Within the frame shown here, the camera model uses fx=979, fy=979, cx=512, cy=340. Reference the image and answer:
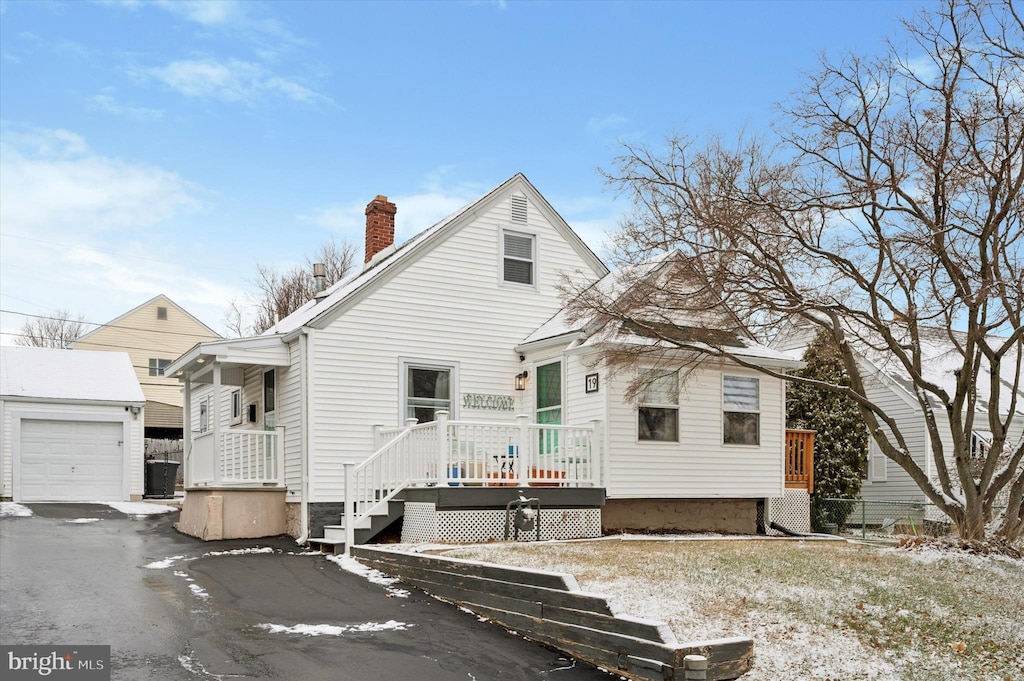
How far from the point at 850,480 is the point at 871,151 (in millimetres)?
10378

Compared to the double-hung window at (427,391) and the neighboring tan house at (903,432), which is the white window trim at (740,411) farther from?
the neighboring tan house at (903,432)

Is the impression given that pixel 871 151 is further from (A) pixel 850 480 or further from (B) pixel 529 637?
(A) pixel 850 480

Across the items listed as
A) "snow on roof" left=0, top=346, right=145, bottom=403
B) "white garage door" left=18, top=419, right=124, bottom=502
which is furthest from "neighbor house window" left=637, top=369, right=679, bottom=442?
"white garage door" left=18, top=419, right=124, bottom=502

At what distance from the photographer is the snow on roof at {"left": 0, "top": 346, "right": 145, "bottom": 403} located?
966 inches

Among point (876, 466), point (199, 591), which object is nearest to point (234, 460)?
point (199, 591)

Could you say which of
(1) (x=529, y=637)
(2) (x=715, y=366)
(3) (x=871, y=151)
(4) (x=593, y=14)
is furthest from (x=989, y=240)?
(1) (x=529, y=637)

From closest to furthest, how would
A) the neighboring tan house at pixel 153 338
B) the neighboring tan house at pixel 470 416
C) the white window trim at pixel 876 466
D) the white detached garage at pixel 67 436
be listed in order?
1. the neighboring tan house at pixel 470 416
2. the white detached garage at pixel 67 436
3. the white window trim at pixel 876 466
4. the neighboring tan house at pixel 153 338

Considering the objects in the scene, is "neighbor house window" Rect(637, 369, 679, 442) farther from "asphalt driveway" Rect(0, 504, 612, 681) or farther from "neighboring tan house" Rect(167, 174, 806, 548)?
"asphalt driveway" Rect(0, 504, 612, 681)

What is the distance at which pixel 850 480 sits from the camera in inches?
858

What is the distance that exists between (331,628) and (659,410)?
8696 mm

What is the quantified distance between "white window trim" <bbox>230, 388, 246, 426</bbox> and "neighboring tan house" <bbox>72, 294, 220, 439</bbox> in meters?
20.0

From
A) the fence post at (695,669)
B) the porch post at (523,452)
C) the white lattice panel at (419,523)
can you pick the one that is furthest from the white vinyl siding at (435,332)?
the fence post at (695,669)

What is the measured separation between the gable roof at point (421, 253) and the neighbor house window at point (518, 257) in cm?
68

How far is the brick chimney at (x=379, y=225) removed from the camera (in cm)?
2133
